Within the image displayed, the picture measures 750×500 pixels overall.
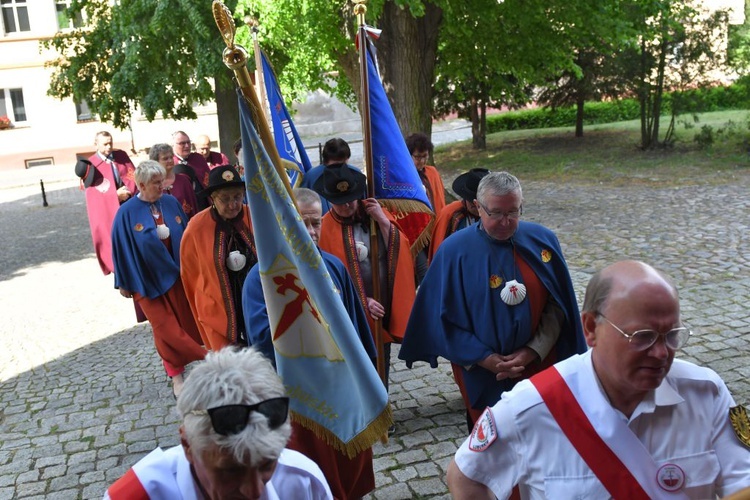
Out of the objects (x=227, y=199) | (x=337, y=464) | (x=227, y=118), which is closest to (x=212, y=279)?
(x=227, y=199)

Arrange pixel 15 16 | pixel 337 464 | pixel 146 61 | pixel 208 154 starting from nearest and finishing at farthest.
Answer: pixel 337 464 → pixel 208 154 → pixel 146 61 → pixel 15 16

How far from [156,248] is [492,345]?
3476 millimetres

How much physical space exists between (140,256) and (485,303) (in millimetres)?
3505

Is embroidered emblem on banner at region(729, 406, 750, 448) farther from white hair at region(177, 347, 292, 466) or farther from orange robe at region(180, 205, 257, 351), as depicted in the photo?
orange robe at region(180, 205, 257, 351)

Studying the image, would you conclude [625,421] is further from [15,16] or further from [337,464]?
[15,16]

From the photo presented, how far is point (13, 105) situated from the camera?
108 feet

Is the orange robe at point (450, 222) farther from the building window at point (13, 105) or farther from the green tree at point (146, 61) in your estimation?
the building window at point (13, 105)

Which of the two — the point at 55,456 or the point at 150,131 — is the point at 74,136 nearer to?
the point at 150,131

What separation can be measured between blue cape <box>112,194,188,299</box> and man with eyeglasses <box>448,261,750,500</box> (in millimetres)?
4837

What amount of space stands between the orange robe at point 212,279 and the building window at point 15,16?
3023cm

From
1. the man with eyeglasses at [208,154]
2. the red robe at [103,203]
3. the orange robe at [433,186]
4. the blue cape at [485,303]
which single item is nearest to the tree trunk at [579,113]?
the man with eyeglasses at [208,154]

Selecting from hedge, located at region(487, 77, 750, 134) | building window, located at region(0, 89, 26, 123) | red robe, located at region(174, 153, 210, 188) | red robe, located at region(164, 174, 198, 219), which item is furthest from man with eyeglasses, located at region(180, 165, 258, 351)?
building window, located at region(0, 89, 26, 123)

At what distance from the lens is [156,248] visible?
704cm

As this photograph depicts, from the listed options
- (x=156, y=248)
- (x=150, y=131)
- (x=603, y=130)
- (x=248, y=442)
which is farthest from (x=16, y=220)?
(x=248, y=442)
